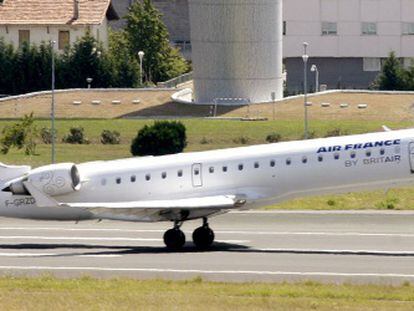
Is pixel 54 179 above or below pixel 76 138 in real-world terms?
above

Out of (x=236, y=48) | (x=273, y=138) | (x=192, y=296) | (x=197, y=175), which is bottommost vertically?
(x=273, y=138)

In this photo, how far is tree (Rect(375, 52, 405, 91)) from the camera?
356 feet

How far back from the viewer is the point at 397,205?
4938 centimetres

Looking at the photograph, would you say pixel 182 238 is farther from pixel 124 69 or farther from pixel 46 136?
pixel 124 69

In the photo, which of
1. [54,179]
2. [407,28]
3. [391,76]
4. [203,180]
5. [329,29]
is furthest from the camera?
[329,29]

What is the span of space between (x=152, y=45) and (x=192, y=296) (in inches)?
3713

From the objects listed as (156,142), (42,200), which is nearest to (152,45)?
(156,142)

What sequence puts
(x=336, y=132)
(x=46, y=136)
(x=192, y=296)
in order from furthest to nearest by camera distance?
(x=46, y=136)
(x=336, y=132)
(x=192, y=296)

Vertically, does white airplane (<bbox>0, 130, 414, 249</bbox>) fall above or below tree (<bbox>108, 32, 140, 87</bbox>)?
below

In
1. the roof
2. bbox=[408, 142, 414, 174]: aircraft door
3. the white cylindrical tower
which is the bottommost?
bbox=[408, 142, 414, 174]: aircraft door

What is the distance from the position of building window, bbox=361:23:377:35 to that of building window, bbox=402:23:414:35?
2.38 meters

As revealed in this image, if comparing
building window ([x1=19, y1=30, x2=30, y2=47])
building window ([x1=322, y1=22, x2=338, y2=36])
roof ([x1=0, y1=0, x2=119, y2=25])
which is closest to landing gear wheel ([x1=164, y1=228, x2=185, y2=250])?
roof ([x1=0, y1=0, x2=119, y2=25])

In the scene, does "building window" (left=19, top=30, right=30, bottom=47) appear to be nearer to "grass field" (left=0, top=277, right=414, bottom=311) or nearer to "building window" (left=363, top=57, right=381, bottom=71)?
"building window" (left=363, top=57, right=381, bottom=71)

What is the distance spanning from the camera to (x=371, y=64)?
401 feet
